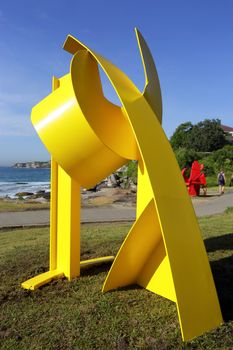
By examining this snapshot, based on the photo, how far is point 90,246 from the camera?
301 inches

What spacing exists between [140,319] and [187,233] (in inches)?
42.2

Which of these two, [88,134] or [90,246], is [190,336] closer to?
[88,134]

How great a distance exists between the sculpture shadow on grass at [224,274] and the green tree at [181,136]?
1953 inches

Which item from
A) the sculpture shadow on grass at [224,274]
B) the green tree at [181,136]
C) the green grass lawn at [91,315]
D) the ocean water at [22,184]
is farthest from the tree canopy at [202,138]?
the green grass lawn at [91,315]

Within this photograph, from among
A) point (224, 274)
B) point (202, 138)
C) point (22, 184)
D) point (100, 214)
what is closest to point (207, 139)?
point (202, 138)

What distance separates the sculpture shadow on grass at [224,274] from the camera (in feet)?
15.0

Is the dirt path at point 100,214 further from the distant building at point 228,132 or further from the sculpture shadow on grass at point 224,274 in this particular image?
the distant building at point 228,132

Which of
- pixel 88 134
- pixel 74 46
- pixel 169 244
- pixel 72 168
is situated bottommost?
pixel 169 244

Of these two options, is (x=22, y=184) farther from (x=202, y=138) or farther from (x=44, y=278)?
(x=44, y=278)

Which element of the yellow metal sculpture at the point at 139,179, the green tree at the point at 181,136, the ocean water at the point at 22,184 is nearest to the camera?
the yellow metal sculpture at the point at 139,179

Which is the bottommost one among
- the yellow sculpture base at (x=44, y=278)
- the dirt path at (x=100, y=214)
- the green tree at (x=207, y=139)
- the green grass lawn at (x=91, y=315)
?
the green grass lawn at (x=91, y=315)

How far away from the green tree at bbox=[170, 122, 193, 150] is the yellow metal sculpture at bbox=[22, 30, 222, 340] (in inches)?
2050

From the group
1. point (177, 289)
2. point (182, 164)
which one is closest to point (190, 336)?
point (177, 289)

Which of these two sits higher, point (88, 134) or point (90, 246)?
point (88, 134)
